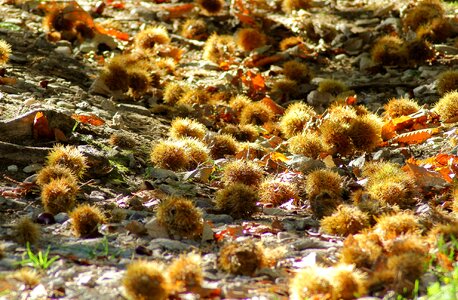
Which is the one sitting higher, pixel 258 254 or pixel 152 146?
pixel 258 254

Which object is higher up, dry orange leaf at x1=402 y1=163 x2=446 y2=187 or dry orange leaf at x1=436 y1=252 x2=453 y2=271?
dry orange leaf at x1=436 y1=252 x2=453 y2=271

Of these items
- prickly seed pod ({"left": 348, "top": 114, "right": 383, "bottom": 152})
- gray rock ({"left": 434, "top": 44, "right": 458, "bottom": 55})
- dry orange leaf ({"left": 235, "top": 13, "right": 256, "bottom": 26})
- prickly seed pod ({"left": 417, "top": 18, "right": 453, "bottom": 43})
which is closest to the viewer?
prickly seed pod ({"left": 348, "top": 114, "right": 383, "bottom": 152})

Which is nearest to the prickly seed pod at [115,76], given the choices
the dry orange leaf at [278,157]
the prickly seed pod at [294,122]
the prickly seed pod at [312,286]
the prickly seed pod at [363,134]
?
the prickly seed pod at [294,122]

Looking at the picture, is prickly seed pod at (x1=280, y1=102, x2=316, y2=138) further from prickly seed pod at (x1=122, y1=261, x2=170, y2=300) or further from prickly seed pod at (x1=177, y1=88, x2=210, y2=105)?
prickly seed pod at (x1=122, y1=261, x2=170, y2=300)

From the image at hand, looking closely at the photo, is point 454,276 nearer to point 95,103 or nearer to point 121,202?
point 121,202

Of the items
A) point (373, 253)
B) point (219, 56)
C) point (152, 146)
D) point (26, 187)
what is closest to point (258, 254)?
point (373, 253)

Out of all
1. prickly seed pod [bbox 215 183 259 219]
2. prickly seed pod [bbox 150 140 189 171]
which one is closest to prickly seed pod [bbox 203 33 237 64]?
prickly seed pod [bbox 150 140 189 171]
